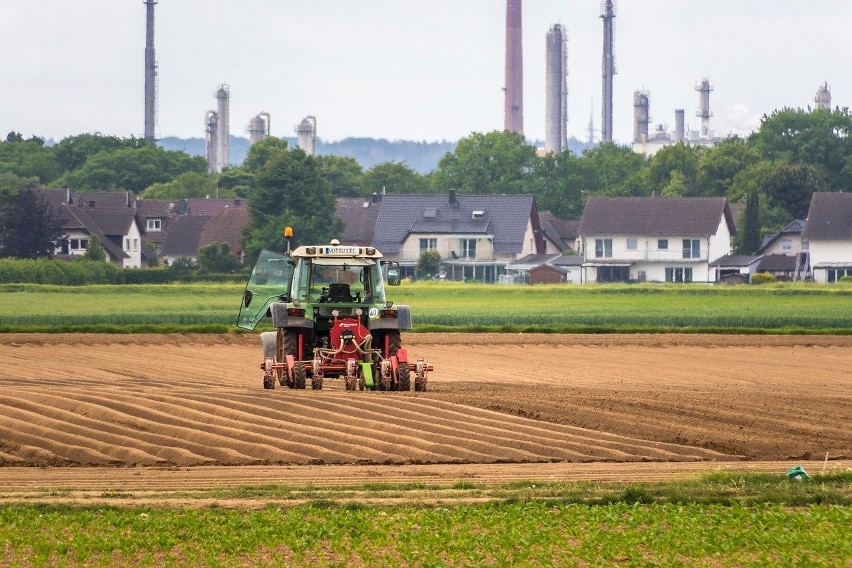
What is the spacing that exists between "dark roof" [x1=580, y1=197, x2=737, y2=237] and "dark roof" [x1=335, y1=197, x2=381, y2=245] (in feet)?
48.4

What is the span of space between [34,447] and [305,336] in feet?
21.7

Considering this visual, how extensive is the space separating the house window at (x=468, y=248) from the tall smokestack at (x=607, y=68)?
5427cm

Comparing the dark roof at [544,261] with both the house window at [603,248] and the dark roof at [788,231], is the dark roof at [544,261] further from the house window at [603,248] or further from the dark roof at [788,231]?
the dark roof at [788,231]

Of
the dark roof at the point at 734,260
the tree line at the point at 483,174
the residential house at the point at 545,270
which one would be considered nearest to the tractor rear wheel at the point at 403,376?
the tree line at the point at 483,174

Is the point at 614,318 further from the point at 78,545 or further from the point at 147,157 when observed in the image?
the point at 147,157

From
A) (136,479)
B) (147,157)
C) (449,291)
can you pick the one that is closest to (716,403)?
(136,479)

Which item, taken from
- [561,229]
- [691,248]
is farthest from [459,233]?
[561,229]

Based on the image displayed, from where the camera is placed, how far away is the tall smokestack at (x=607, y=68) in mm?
144125

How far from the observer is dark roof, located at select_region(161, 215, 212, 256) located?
101938mm

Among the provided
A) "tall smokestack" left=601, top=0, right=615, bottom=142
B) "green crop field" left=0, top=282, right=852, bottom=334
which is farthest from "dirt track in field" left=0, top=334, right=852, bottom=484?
"tall smokestack" left=601, top=0, right=615, bottom=142

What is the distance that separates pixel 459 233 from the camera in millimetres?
95500

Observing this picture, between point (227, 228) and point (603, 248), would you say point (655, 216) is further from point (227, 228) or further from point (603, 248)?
point (227, 228)

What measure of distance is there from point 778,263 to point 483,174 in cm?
3026

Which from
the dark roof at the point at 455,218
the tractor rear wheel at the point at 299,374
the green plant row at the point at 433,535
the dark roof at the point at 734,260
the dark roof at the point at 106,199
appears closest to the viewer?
the green plant row at the point at 433,535
